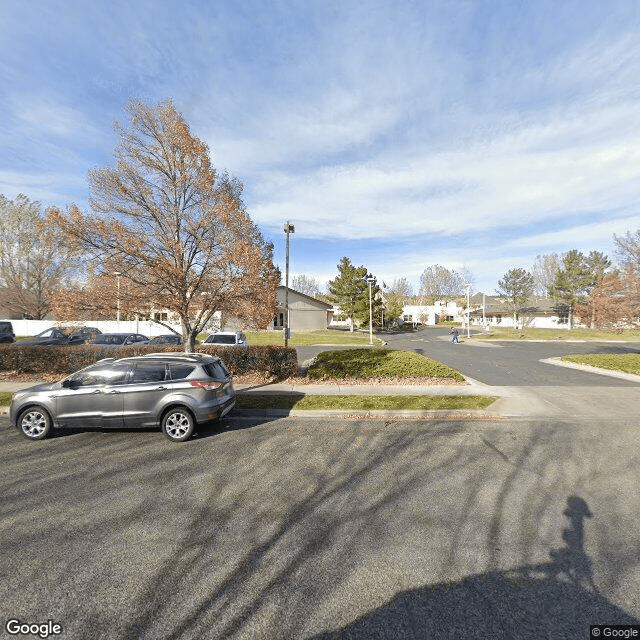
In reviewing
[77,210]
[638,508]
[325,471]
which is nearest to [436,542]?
[325,471]

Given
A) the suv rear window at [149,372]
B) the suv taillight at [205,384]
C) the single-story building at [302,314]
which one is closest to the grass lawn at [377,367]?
the suv taillight at [205,384]

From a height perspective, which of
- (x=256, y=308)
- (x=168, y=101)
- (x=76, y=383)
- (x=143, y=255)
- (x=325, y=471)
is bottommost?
(x=325, y=471)

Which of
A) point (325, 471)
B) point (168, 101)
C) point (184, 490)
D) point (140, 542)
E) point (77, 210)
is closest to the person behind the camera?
point (140, 542)

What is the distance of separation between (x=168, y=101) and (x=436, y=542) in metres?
12.5

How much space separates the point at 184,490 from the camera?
16.0 feet

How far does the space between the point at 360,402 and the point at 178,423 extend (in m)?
4.87

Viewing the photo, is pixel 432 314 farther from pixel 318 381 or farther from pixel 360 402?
pixel 360 402

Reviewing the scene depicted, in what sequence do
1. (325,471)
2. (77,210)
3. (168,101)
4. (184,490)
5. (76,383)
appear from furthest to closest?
(168,101) < (77,210) < (76,383) < (325,471) < (184,490)

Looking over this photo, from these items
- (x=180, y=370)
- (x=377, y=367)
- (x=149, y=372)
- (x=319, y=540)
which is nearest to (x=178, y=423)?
(x=180, y=370)

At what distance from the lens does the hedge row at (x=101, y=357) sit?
13.4 m

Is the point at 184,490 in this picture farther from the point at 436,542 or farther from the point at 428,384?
the point at 428,384

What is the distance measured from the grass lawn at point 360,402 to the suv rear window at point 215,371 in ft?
6.03

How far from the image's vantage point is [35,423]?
7.06 m

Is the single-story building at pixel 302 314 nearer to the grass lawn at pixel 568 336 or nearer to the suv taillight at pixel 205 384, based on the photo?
the grass lawn at pixel 568 336
